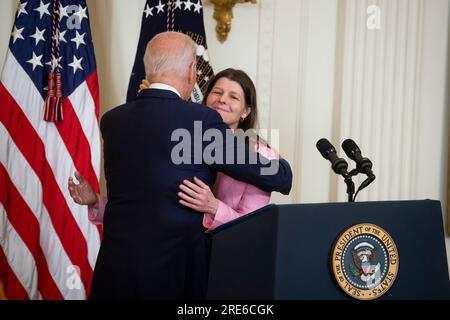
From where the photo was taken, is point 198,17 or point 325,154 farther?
point 198,17

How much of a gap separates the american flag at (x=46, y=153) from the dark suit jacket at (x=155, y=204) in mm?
1426

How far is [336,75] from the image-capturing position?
13.3ft

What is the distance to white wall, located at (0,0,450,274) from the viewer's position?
155 inches

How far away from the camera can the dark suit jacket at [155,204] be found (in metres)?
2.09

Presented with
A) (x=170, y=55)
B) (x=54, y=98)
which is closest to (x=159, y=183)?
(x=170, y=55)

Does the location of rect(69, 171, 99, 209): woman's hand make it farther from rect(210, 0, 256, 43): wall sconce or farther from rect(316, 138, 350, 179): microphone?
rect(210, 0, 256, 43): wall sconce

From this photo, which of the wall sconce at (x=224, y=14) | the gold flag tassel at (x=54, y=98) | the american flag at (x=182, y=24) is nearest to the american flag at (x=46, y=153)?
the gold flag tassel at (x=54, y=98)

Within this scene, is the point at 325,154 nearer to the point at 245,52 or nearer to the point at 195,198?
the point at 195,198

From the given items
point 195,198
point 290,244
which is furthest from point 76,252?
point 290,244

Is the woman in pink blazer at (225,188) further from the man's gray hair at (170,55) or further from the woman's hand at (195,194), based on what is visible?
the man's gray hair at (170,55)

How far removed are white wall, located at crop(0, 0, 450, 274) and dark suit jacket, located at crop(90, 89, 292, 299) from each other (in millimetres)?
1898

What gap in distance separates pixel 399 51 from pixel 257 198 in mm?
2029
